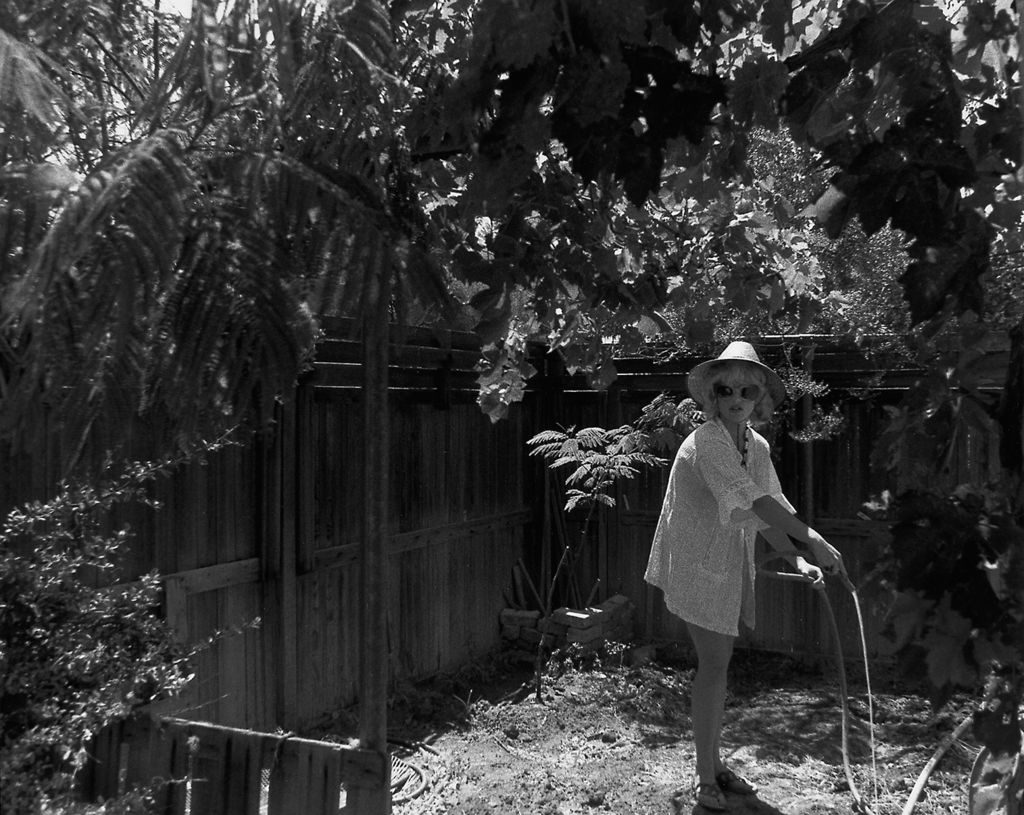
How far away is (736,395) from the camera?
13.6 ft

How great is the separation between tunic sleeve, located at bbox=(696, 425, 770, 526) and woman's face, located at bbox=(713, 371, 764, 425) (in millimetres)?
228

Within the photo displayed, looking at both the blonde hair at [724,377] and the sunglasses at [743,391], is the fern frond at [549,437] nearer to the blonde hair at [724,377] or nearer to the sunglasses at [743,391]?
the blonde hair at [724,377]

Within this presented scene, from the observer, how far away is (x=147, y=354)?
159 centimetres

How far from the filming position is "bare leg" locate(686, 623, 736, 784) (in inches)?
156

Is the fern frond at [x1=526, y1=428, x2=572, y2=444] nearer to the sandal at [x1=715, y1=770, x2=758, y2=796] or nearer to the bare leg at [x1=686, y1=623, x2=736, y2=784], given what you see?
the bare leg at [x1=686, y1=623, x2=736, y2=784]

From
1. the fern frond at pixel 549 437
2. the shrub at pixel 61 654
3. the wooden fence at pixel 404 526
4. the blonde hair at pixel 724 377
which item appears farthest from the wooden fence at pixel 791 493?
the shrub at pixel 61 654

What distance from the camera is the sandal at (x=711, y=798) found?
398 cm

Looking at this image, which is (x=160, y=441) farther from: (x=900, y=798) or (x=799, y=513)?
(x=799, y=513)

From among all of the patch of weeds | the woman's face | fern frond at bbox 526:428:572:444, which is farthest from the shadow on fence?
fern frond at bbox 526:428:572:444

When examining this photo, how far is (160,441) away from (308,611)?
339 centimetres

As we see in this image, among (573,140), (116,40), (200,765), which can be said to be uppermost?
(116,40)

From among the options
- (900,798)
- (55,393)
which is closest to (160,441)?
(55,393)

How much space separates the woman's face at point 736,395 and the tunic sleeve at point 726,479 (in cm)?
23

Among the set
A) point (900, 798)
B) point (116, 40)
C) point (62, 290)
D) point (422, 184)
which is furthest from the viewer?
point (900, 798)
